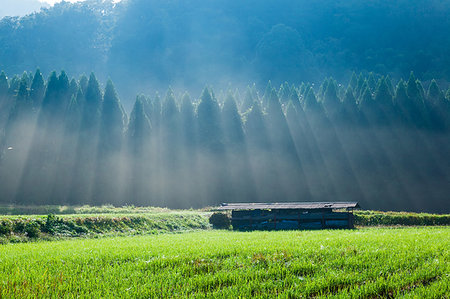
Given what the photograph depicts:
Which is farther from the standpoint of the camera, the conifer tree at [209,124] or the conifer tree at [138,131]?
the conifer tree at [209,124]

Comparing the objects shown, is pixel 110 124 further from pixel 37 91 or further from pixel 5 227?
pixel 5 227

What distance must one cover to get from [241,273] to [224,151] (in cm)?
5601

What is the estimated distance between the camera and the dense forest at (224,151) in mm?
61219

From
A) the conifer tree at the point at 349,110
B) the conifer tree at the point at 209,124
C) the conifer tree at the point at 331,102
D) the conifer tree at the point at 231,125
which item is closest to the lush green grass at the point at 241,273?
the conifer tree at the point at 209,124

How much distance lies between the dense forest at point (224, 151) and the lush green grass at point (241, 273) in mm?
50251

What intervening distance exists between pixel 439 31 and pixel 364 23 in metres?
36.1

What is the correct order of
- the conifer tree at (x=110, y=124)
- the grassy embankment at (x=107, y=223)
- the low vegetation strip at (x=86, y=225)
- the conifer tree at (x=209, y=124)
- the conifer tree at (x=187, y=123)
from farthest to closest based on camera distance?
the conifer tree at (x=187, y=123)
the conifer tree at (x=209, y=124)
the conifer tree at (x=110, y=124)
the grassy embankment at (x=107, y=223)
the low vegetation strip at (x=86, y=225)

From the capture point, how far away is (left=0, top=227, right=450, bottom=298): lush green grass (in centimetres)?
775

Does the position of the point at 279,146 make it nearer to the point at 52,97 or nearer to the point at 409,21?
the point at 52,97

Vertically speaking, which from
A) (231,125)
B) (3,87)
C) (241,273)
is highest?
(3,87)

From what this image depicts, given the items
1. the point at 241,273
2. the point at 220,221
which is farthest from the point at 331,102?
the point at 241,273

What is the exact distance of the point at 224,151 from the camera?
64.9 meters

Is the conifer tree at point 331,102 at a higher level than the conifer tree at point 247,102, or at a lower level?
lower

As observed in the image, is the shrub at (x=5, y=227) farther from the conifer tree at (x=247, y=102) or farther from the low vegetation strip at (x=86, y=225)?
the conifer tree at (x=247, y=102)
